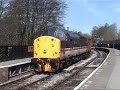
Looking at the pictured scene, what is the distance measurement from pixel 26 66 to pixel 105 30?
151m

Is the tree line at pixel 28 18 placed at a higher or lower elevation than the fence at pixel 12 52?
higher

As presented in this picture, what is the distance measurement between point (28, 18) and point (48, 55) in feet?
86.8

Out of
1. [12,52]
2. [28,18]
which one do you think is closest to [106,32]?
[28,18]

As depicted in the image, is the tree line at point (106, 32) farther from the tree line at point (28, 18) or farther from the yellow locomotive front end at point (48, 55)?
the yellow locomotive front end at point (48, 55)

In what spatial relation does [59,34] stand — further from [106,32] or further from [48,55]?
[106,32]

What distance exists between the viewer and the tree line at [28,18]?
154 ft

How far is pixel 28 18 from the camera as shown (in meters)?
49.5

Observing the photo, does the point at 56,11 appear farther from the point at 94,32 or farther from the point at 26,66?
the point at 94,32

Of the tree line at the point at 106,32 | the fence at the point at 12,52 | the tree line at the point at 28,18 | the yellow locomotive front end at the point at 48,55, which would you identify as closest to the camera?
the yellow locomotive front end at the point at 48,55

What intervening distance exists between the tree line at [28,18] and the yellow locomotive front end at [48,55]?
71.3 ft

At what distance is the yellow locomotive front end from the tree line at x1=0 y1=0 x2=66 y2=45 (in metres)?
21.7

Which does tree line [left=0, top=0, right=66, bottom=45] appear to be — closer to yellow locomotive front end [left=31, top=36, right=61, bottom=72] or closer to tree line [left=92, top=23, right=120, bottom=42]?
yellow locomotive front end [left=31, top=36, right=61, bottom=72]

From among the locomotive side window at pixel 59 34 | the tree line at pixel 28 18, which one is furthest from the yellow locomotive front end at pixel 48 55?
the tree line at pixel 28 18

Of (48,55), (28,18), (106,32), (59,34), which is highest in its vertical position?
(106,32)
